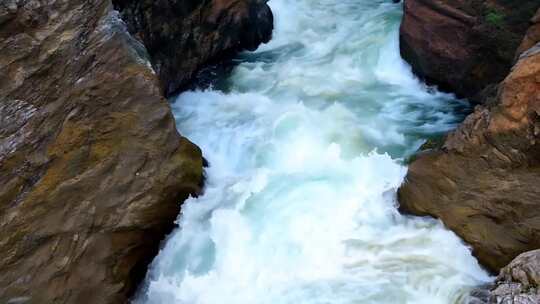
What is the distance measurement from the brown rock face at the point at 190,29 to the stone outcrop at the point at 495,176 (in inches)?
162

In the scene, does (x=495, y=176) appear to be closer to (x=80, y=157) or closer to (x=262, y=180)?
(x=262, y=180)

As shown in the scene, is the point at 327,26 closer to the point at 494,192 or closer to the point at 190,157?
the point at 190,157

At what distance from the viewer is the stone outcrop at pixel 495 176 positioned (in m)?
4.41

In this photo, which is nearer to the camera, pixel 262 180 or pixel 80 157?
pixel 80 157

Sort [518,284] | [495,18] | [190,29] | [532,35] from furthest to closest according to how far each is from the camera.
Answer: [190,29]
[495,18]
[532,35]
[518,284]

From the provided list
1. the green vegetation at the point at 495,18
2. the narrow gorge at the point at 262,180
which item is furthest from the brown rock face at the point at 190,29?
the green vegetation at the point at 495,18

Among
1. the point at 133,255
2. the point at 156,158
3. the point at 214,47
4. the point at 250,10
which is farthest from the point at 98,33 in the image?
the point at 250,10

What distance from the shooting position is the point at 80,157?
15.5 feet

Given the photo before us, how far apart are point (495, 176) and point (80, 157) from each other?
393cm

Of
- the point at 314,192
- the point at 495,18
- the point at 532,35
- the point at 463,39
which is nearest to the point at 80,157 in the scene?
the point at 314,192

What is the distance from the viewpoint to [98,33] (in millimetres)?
4891

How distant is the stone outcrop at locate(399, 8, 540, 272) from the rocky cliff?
2672 mm

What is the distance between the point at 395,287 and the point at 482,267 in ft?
2.86

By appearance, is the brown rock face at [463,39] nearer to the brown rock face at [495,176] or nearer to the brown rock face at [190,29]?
the brown rock face at [495,176]
